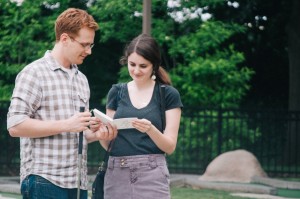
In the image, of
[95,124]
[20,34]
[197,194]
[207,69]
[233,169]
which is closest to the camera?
[95,124]

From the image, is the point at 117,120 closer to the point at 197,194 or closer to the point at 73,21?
the point at 73,21

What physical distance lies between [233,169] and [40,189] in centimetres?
1076

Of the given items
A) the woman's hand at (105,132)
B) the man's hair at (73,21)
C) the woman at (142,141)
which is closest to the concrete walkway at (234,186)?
the woman at (142,141)

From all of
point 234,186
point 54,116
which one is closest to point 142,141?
point 54,116

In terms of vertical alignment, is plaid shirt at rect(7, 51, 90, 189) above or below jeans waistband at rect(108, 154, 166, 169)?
above

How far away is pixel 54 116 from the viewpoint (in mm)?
4090

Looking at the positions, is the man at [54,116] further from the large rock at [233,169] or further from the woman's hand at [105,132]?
the large rock at [233,169]

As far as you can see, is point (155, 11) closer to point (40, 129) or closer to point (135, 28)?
point (135, 28)

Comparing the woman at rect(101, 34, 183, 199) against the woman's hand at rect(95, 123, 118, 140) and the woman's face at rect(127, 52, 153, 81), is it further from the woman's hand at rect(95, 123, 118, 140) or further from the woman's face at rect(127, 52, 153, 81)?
the woman's hand at rect(95, 123, 118, 140)

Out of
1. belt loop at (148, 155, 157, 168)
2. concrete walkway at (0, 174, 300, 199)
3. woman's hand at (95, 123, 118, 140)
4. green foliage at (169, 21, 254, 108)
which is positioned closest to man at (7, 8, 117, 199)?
woman's hand at (95, 123, 118, 140)

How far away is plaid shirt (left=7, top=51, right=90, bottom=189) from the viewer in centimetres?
402

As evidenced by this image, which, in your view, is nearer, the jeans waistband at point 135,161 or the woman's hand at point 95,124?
the woman's hand at point 95,124

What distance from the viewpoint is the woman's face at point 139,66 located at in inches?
181

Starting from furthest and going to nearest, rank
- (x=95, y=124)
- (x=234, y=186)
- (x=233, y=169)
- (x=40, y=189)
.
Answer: (x=233, y=169), (x=234, y=186), (x=95, y=124), (x=40, y=189)
